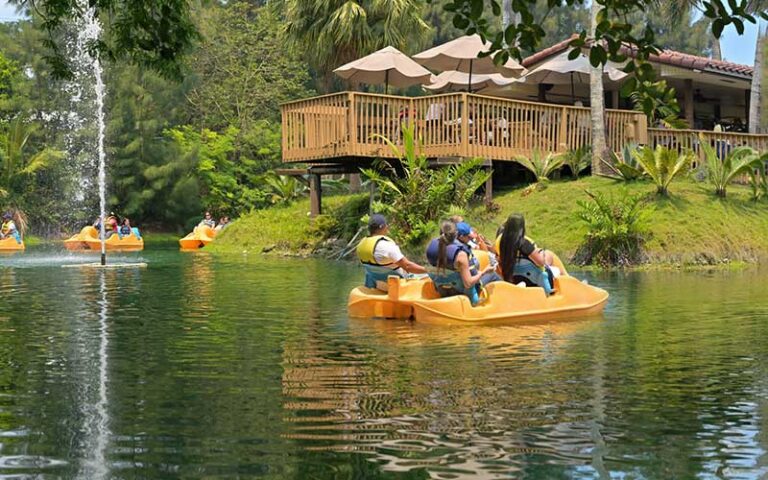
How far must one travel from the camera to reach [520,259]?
1352cm

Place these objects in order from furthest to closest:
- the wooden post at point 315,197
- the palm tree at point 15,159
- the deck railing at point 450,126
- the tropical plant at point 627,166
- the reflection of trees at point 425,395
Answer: the palm tree at point 15,159, the wooden post at point 315,197, the deck railing at point 450,126, the tropical plant at point 627,166, the reflection of trees at point 425,395

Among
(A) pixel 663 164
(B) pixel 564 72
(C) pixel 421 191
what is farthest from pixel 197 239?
(A) pixel 663 164

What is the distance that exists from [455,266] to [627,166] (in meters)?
13.1

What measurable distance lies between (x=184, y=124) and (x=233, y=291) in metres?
37.5

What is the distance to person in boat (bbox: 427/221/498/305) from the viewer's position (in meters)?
12.5

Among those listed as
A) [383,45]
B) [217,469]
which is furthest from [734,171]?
[217,469]

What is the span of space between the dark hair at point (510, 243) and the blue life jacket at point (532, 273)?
7 centimetres

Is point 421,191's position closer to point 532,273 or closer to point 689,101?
point 532,273

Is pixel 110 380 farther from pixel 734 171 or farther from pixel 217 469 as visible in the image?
pixel 734 171

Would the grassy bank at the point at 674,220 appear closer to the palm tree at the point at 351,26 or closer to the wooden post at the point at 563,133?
the wooden post at the point at 563,133

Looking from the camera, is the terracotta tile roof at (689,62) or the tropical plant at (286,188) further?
the tropical plant at (286,188)

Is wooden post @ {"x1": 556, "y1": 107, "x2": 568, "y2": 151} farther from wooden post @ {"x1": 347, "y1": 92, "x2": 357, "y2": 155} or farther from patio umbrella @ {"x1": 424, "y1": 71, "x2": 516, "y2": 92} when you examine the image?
wooden post @ {"x1": 347, "y1": 92, "x2": 357, "y2": 155}

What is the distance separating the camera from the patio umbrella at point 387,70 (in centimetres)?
2770

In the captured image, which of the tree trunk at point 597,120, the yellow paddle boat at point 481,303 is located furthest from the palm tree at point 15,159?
the yellow paddle boat at point 481,303
